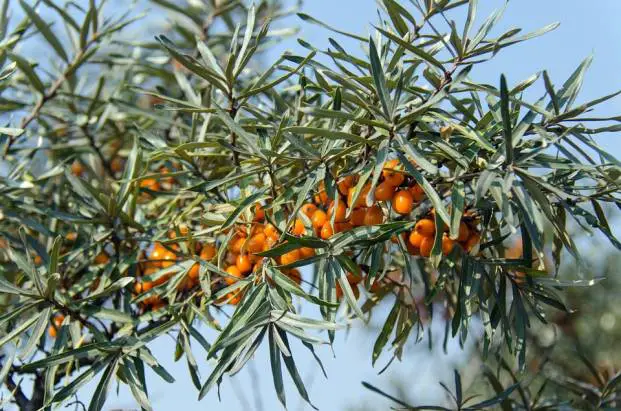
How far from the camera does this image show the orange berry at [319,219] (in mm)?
1018

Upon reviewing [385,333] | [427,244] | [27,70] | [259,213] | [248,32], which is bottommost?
[385,333]

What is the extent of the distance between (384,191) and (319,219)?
0.09m

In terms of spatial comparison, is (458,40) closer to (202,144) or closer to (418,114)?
(418,114)

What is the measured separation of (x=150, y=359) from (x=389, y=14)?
1.77 ft

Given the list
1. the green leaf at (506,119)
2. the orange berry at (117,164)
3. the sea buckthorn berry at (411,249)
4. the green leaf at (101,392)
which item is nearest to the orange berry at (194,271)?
the green leaf at (101,392)

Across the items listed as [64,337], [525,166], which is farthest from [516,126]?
[64,337]

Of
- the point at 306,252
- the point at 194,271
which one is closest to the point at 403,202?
the point at 306,252

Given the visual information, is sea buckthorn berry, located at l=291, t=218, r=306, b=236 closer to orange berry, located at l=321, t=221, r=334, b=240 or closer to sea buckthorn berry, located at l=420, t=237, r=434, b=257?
orange berry, located at l=321, t=221, r=334, b=240

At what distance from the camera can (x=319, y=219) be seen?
1.02 meters

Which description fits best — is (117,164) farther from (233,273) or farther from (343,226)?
(343,226)

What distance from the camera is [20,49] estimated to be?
5.52 feet

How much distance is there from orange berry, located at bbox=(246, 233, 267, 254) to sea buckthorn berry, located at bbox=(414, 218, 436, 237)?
20cm

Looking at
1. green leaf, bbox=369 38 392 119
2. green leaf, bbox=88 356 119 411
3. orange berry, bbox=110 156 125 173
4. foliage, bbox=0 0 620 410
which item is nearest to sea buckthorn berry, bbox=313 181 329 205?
foliage, bbox=0 0 620 410

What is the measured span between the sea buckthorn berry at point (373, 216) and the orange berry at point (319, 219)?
0.05 metres
